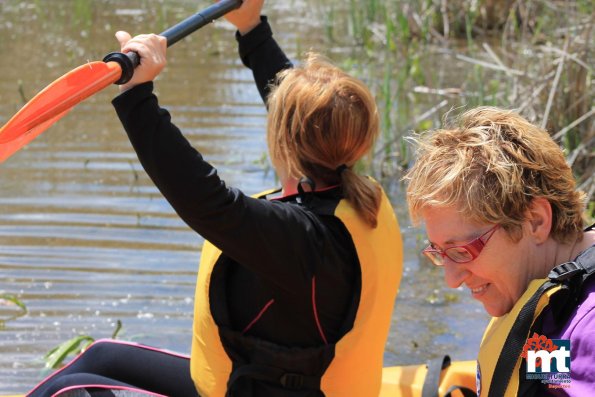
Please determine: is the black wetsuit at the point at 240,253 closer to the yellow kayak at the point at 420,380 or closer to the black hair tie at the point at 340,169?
the black hair tie at the point at 340,169

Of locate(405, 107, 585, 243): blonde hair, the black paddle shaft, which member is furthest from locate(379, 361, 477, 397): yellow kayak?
locate(405, 107, 585, 243): blonde hair

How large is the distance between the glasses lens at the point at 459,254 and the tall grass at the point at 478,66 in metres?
1.06

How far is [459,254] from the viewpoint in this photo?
1.63 metres

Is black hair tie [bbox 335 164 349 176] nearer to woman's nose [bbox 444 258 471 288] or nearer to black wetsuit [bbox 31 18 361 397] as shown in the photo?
black wetsuit [bbox 31 18 361 397]

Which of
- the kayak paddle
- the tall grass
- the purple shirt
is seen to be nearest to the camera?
the purple shirt

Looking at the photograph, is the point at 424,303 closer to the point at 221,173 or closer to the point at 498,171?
the point at 221,173

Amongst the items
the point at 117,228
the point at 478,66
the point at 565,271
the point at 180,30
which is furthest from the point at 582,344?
the point at 478,66

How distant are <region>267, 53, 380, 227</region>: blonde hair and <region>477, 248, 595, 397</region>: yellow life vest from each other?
70 centimetres

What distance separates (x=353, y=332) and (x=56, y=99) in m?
0.81

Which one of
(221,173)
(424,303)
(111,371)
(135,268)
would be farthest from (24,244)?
(111,371)

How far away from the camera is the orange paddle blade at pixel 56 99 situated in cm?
189

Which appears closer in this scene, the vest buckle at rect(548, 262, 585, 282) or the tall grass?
the vest buckle at rect(548, 262, 585, 282)

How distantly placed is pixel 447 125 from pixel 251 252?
503 mm

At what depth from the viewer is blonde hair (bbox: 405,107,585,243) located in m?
1.57
